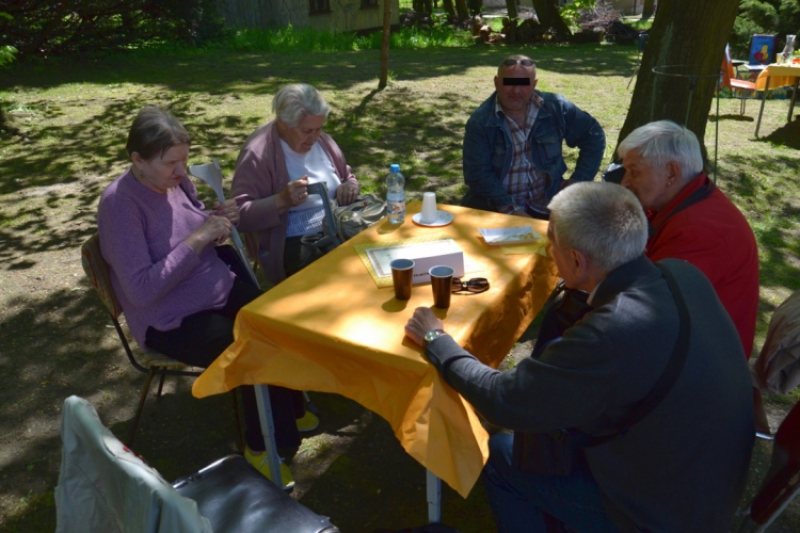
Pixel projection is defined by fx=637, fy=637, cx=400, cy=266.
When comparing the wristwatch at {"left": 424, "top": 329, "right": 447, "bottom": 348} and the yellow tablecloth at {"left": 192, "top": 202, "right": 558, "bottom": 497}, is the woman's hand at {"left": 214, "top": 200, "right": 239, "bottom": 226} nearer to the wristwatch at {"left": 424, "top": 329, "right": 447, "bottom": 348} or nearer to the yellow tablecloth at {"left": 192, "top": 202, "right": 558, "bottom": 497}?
the yellow tablecloth at {"left": 192, "top": 202, "right": 558, "bottom": 497}

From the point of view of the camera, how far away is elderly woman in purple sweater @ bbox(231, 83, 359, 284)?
3.24 m

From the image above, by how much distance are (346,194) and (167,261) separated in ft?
3.89

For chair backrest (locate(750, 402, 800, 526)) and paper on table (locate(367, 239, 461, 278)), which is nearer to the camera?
chair backrest (locate(750, 402, 800, 526))

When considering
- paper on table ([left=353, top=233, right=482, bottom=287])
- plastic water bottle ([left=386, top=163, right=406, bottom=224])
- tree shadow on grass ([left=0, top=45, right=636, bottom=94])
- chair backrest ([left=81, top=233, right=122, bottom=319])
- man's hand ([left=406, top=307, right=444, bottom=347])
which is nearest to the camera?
man's hand ([left=406, top=307, right=444, bottom=347])

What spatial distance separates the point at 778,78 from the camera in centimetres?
852

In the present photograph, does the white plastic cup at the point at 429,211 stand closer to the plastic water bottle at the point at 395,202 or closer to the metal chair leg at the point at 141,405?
the plastic water bottle at the point at 395,202

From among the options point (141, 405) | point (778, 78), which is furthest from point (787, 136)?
point (141, 405)

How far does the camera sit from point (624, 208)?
1.78 metres

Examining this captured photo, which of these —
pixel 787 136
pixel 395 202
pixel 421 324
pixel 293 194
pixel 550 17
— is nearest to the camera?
pixel 421 324

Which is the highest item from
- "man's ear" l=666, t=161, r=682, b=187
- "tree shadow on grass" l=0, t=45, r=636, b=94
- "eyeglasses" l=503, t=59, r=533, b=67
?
"eyeglasses" l=503, t=59, r=533, b=67

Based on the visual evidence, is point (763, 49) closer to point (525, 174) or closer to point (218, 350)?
point (525, 174)

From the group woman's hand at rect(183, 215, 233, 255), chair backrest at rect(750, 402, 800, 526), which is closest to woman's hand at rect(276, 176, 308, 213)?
woman's hand at rect(183, 215, 233, 255)

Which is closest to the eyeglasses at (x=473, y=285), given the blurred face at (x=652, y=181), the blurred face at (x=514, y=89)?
the blurred face at (x=652, y=181)

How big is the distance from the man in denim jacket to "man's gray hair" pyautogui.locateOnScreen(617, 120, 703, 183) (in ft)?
4.54
